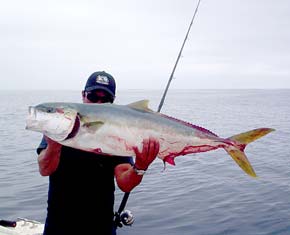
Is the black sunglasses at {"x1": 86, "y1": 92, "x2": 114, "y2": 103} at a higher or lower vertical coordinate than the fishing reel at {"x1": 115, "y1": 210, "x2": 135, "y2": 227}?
higher

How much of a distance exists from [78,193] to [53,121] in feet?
2.91

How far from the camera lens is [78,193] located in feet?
12.2

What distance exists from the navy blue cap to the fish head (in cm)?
71

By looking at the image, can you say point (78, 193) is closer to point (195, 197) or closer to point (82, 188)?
point (82, 188)

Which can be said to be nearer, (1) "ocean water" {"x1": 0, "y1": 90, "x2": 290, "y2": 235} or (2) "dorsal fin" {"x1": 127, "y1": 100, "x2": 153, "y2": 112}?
(2) "dorsal fin" {"x1": 127, "y1": 100, "x2": 153, "y2": 112}

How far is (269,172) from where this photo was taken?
16.2 metres

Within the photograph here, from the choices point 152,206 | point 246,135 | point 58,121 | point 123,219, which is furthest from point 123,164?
point 152,206

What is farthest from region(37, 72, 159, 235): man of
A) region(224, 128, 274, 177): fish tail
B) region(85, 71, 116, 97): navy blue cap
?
region(224, 128, 274, 177): fish tail

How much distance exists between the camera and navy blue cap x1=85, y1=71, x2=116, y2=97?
3.92 meters

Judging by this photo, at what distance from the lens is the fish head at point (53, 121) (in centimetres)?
322

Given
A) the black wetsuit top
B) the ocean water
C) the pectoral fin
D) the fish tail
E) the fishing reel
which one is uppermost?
the pectoral fin

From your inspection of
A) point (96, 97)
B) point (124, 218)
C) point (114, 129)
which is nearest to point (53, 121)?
point (114, 129)

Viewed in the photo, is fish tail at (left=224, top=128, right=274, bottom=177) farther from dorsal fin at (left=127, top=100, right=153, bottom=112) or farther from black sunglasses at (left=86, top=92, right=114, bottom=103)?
black sunglasses at (left=86, top=92, right=114, bottom=103)

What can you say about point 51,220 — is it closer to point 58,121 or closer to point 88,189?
point 88,189
